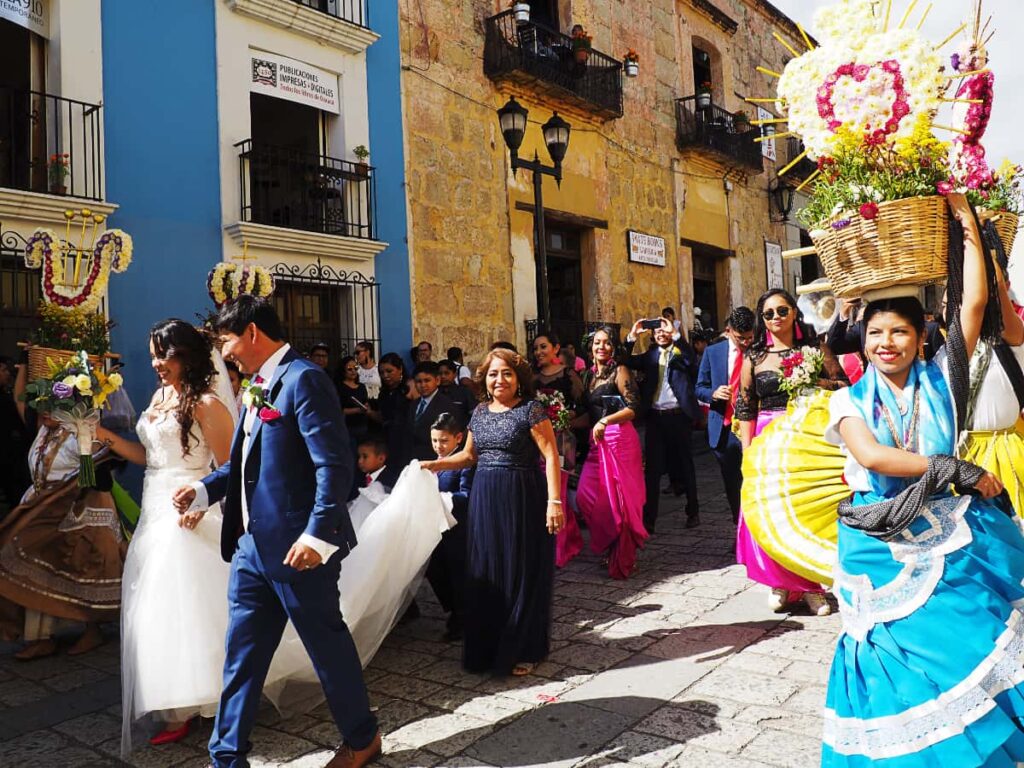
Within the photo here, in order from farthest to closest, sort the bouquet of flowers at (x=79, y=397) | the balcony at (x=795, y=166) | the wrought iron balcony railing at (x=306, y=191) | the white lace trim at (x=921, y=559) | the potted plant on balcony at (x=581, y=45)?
the balcony at (x=795, y=166) → the potted plant on balcony at (x=581, y=45) → the wrought iron balcony railing at (x=306, y=191) → the bouquet of flowers at (x=79, y=397) → the white lace trim at (x=921, y=559)

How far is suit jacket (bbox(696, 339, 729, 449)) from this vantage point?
250 inches

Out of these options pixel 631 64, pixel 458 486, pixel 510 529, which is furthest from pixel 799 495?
pixel 631 64

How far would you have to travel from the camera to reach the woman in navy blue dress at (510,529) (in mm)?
4223

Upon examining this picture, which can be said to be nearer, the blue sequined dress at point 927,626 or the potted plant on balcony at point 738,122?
the blue sequined dress at point 927,626

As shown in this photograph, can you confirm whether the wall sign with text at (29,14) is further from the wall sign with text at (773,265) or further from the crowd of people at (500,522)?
the wall sign with text at (773,265)

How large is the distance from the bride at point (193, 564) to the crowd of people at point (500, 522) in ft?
0.04

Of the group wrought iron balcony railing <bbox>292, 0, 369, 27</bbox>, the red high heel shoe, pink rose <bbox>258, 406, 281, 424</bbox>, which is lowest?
the red high heel shoe

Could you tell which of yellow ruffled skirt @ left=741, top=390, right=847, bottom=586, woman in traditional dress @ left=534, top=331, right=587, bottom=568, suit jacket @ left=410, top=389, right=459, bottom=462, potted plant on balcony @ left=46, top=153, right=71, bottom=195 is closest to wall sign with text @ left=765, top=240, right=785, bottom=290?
woman in traditional dress @ left=534, top=331, right=587, bottom=568

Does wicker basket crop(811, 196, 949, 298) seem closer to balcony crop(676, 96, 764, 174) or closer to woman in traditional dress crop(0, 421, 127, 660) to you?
woman in traditional dress crop(0, 421, 127, 660)

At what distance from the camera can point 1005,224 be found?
2.96 m

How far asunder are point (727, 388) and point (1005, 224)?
314 centimetres

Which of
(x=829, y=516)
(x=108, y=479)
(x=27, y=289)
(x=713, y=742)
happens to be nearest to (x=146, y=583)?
(x=108, y=479)

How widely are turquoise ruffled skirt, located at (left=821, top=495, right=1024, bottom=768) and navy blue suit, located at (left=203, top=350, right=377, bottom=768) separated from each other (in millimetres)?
1744

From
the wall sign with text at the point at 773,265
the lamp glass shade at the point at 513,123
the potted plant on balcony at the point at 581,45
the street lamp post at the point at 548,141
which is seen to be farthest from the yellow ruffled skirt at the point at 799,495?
the wall sign with text at the point at 773,265
